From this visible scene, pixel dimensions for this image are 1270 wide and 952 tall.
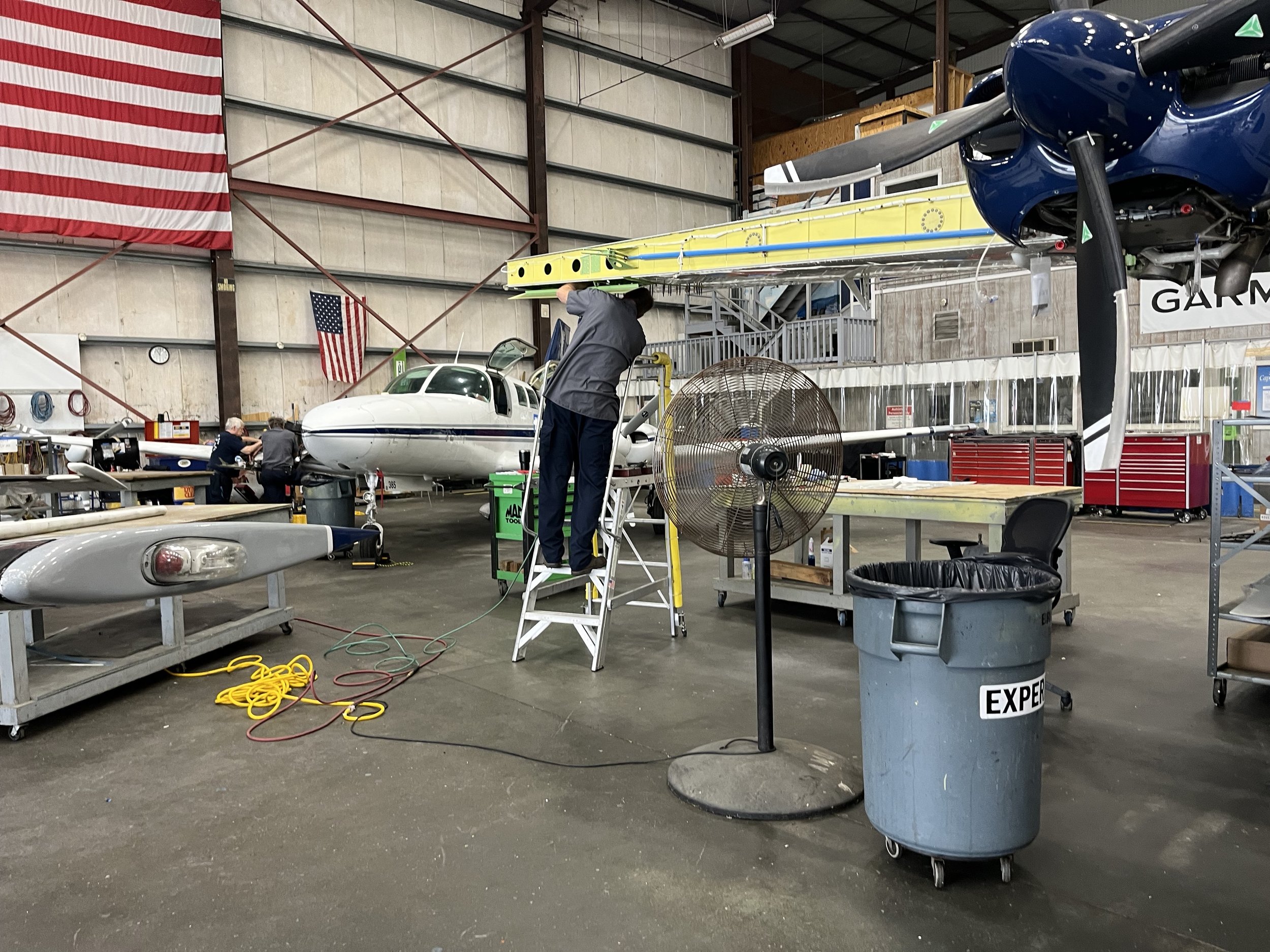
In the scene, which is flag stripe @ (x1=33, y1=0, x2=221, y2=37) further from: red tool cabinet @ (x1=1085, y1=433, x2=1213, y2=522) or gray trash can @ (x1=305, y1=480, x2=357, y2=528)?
→ red tool cabinet @ (x1=1085, y1=433, x2=1213, y2=522)

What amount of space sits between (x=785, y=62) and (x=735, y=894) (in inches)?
Answer: 1051

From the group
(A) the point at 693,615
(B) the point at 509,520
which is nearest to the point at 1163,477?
(A) the point at 693,615

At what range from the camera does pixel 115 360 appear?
13617 mm

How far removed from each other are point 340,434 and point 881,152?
6800 millimetres

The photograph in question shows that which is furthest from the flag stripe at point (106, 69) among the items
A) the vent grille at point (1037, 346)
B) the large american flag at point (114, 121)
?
the vent grille at point (1037, 346)

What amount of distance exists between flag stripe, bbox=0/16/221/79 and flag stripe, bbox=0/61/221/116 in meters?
0.34

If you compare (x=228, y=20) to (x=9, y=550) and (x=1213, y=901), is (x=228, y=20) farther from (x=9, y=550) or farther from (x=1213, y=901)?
(x=1213, y=901)

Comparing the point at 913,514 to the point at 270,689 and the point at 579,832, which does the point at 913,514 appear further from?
the point at 270,689

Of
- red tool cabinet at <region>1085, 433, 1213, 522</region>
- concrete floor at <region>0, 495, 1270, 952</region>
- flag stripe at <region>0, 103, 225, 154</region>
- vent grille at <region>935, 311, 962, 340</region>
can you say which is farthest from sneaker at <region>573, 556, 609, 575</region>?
vent grille at <region>935, 311, 962, 340</region>

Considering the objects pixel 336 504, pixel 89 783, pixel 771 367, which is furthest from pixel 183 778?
pixel 336 504

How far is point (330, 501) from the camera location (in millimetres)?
8836

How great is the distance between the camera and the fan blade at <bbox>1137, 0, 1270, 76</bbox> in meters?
2.37

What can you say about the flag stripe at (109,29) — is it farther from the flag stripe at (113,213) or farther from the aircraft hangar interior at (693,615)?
the flag stripe at (113,213)

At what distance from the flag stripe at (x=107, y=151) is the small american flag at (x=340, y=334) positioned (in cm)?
280
